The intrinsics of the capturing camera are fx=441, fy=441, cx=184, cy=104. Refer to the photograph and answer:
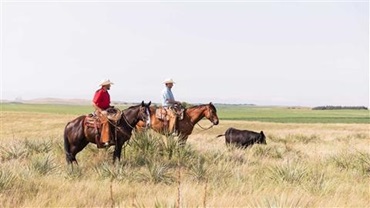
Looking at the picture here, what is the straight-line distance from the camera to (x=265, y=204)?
199 inches

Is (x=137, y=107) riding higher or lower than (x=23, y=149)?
higher

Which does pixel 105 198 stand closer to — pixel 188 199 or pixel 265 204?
pixel 188 199

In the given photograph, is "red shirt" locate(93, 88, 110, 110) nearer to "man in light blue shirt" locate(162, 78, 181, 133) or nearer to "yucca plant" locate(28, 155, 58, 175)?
"yucca plant" locate(28, 155, 58, 175)

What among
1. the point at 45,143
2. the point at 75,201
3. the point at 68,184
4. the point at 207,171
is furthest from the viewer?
the point at 45,143

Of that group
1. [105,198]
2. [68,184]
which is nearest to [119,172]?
[68,184]

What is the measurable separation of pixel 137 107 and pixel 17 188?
4.91 metres

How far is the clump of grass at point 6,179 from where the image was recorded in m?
6.85

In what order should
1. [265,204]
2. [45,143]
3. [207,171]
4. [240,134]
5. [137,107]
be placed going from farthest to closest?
[240,134] → [45,143] → [137,107] → [207,171] → [265,204]

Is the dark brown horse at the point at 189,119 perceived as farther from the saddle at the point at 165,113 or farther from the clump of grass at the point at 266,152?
the clump of grass at the point at 266,152

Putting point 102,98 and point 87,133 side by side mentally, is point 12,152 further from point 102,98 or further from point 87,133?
point 102,98

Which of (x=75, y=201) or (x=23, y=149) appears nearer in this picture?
(x=75, y=201)

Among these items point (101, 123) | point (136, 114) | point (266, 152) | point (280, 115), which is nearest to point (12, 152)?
point (101, 123)

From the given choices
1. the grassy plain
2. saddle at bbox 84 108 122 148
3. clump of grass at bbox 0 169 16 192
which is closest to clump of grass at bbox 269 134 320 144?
the grassy plain

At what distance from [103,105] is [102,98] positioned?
0.18 metres
